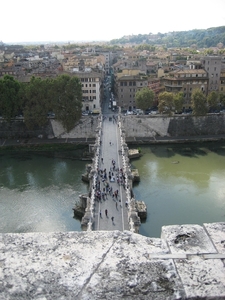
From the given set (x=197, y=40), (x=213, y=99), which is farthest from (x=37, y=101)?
(x=197, y=40)

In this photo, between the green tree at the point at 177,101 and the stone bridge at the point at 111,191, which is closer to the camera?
the stone bridge at the point at 111,191

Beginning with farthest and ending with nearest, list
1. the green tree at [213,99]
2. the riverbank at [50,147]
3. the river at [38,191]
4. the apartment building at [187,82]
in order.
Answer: the apartment building at [187,82] < the green tree at [213,99] < the riverbank at [50,147] < the river at [38,191]

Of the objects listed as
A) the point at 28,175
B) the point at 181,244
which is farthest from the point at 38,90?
the point at 181,244

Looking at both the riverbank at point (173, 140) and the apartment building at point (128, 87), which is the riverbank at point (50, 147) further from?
the apartment building at point (128, 87)

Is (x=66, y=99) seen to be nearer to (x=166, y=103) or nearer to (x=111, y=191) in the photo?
(x=166, y=103)

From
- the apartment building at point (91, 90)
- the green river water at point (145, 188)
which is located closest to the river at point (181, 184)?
the green river water at point (145, 188)

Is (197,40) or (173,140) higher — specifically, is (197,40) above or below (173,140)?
above
